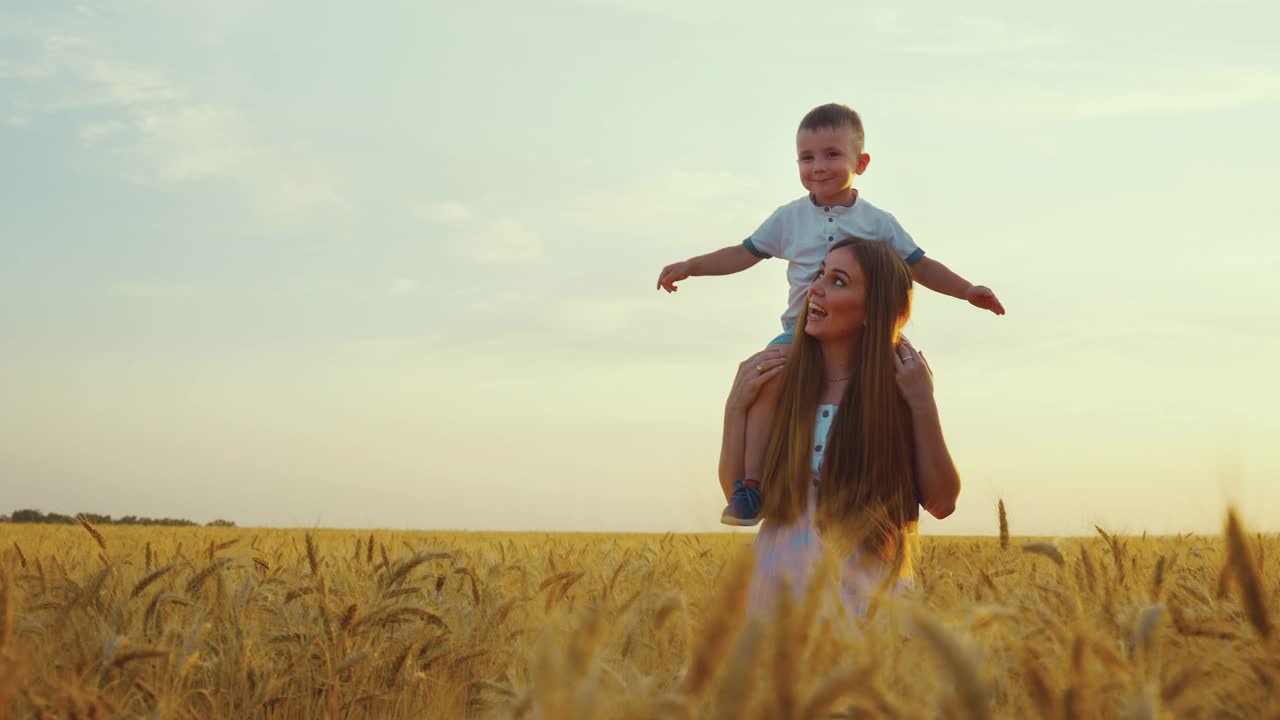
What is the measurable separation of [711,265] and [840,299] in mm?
1292

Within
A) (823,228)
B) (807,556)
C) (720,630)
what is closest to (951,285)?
(823,228)

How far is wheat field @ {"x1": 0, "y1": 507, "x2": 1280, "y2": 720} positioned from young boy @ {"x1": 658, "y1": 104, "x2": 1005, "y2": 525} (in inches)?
52.5

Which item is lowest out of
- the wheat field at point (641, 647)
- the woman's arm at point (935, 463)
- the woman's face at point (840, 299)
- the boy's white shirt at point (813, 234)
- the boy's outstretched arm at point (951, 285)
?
the wheat field at point (641, 647)

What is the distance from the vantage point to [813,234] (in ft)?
16.2

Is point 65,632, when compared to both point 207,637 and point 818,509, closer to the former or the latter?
point 207,637

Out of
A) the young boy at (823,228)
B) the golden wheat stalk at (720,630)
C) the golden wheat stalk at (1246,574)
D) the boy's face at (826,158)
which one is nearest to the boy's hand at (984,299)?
the young boy at (823,228)

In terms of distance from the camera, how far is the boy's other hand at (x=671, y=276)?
502cm

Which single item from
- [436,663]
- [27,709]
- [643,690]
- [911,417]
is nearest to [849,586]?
[911,417]

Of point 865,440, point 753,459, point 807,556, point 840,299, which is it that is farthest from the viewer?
point 753,459

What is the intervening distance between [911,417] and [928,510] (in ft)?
1.21

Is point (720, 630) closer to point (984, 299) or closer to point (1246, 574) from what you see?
point (1246, 574)

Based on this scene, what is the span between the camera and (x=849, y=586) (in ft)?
11.9

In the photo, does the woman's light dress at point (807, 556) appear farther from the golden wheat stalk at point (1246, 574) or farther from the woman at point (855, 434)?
the golden wheat stalk at point (1246, 574)

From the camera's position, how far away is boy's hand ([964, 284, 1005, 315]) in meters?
4.66
